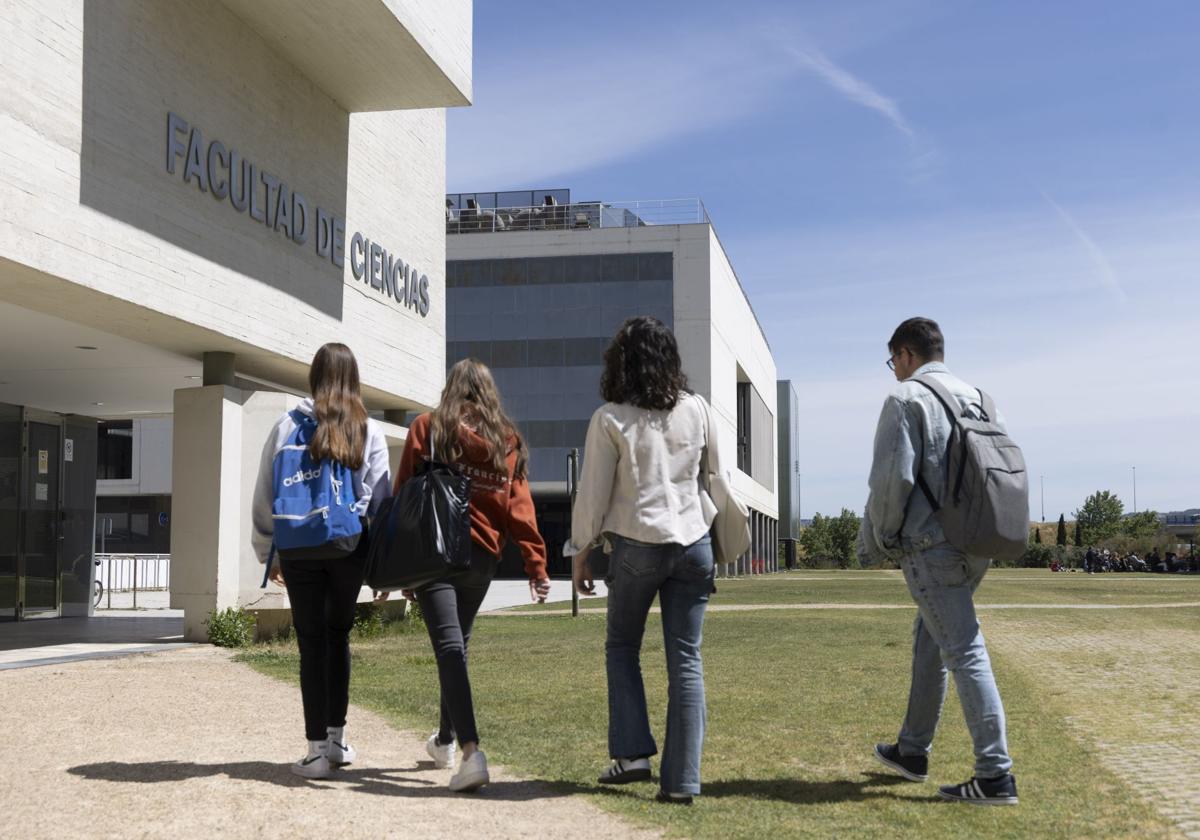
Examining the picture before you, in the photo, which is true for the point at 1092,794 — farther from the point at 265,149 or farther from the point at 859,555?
the point at 265,149

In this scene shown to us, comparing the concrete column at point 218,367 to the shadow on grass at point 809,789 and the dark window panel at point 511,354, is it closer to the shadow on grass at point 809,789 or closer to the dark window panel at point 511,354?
the shadow on grass at point 809,789

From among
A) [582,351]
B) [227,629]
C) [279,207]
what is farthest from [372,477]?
[582,351]

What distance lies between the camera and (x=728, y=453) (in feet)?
211

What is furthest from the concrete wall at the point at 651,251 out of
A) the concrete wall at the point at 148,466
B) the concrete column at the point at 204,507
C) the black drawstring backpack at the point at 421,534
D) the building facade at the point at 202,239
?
the black drawstring backpack at the point at 421,534

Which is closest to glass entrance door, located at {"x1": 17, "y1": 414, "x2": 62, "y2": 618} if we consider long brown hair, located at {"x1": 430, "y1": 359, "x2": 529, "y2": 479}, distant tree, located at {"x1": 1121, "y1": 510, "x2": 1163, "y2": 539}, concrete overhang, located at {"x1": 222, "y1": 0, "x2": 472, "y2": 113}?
concrete overhang, located at {"x1": 222, "y1": 0, "x2": 472, "y2": 113}

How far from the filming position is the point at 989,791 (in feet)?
17.5

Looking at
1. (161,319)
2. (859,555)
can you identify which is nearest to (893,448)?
(859,555)

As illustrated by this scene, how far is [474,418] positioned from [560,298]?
1907 inches

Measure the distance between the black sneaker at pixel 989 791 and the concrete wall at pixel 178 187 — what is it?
8.00 meters

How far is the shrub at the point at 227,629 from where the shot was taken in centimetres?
1351

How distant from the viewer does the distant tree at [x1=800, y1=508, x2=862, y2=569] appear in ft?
334

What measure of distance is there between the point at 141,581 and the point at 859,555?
30294 millimetres

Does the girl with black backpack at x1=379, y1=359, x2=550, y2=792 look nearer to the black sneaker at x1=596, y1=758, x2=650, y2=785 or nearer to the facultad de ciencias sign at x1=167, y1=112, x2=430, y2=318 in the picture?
the black sneaker at x1=596, y1=758, x2=650, y2=785

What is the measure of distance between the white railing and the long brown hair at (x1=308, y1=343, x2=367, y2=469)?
75.4ft
